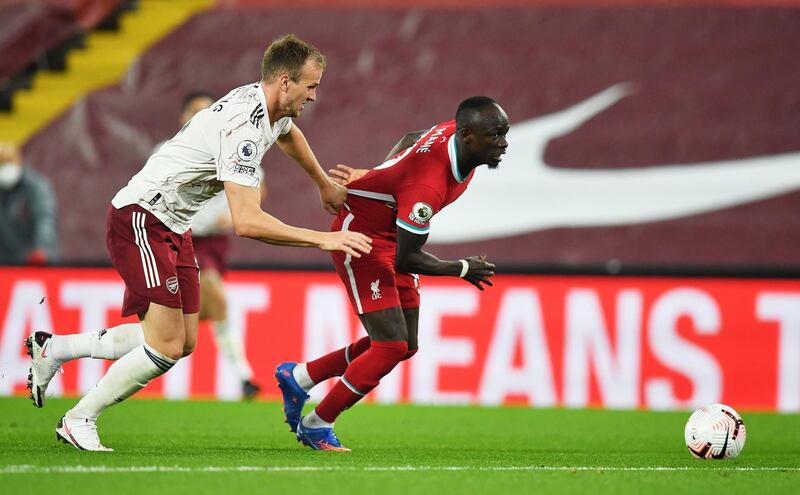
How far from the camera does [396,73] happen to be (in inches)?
548

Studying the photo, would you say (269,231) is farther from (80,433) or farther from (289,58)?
(80,433)

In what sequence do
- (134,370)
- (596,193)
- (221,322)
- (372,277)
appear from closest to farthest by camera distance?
(134,370) < (372,277) < (221,322) < (596,193)

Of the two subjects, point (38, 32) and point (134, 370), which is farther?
point (38, 32)

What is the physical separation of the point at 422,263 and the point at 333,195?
0.77 m

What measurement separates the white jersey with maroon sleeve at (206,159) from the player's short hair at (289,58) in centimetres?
13

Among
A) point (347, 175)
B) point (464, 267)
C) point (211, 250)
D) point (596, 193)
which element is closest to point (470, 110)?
point (464, 267)

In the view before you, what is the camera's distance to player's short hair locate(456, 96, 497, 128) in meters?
6.14

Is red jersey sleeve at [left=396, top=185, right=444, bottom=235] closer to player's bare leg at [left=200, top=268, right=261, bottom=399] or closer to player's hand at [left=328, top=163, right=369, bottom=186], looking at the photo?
player's hand at [left=328, top=163, right=369, bottom=186]

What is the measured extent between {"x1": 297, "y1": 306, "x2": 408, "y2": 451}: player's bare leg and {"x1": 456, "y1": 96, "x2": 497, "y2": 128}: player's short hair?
1058mm

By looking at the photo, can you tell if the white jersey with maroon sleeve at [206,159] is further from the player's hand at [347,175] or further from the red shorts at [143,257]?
the player's hand at [347,175]

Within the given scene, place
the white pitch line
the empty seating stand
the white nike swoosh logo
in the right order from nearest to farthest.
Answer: the white pitch line, the white nike swoosh logo, the empty seating stand

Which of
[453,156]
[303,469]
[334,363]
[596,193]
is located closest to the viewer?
[303,469]

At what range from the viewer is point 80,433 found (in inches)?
237

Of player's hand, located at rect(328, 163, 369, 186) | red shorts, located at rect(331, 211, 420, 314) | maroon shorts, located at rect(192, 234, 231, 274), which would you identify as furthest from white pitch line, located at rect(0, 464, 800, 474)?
maroon shorts, located at rect(192, 234, 231, 274)
